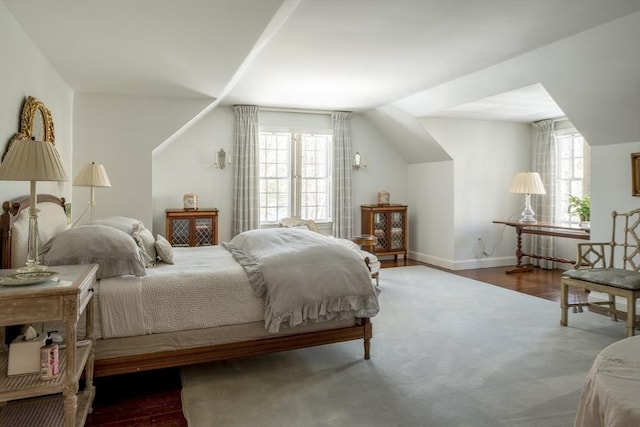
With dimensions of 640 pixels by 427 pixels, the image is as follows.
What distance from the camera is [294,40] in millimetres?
3670

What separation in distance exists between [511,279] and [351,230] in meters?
2.56

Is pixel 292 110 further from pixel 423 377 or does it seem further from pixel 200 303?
pixel 423 377

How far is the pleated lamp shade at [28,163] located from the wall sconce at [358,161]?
557 cm

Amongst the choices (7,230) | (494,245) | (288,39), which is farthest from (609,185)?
(7,230)

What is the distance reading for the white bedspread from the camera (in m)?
2.50

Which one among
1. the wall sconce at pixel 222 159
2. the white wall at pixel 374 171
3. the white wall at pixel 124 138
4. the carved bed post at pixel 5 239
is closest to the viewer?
the carved bed post at pixel 5 239

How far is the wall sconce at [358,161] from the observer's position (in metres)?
7.21

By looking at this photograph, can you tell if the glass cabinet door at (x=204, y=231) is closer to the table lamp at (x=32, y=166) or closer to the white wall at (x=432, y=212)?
the white wall at (x=432, y=212)

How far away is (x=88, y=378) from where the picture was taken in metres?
2.39

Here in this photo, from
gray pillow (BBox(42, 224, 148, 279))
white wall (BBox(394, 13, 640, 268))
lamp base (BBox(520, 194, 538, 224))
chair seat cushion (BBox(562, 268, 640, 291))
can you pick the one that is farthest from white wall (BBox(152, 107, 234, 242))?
chair seat cushion (BBox(562, 268, 640, 291))

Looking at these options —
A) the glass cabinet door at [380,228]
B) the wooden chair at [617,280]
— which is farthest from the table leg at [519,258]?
the glass cabinet door at [380,228]

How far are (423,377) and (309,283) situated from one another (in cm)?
99

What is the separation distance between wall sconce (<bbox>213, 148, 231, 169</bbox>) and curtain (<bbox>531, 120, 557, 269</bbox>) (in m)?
4.95

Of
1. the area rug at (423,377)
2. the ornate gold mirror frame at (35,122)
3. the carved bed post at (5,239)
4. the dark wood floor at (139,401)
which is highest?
the ornate gold mirror frame at (35,122)
